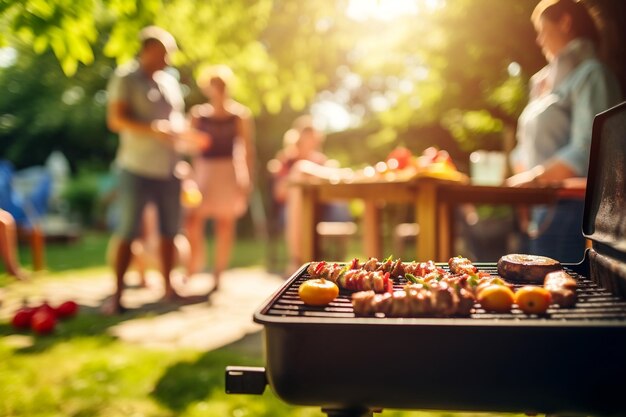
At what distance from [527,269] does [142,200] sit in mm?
3909

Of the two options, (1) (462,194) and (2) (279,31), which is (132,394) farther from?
(2) (279,31)

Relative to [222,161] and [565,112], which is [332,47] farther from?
[565,112]

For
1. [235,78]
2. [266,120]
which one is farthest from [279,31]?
[266,120]

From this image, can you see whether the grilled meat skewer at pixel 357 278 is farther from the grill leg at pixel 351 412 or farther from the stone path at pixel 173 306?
the stone path at pixel 173 306

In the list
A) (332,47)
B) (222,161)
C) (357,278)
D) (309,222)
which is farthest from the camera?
(222,161)

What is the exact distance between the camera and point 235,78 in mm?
6352

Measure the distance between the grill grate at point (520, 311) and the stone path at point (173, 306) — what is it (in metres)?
2.50

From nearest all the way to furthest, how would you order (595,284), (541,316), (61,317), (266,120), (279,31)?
1. (541,316)
2. (595,284)
3. (61,317)
4. (279,31)
5. (266,120)

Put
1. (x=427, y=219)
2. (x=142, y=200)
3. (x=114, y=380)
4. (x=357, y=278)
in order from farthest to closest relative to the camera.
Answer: (x=142, y=200), (x=427, y=219), (x=114, y=380), (x=357, y=278)

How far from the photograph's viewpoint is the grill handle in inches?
59.7

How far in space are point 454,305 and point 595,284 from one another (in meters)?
0.74

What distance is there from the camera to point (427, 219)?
335 centimetres

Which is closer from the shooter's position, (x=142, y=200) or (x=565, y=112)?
(x=565, y=112)

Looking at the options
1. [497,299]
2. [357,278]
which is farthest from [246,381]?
[497,299]
